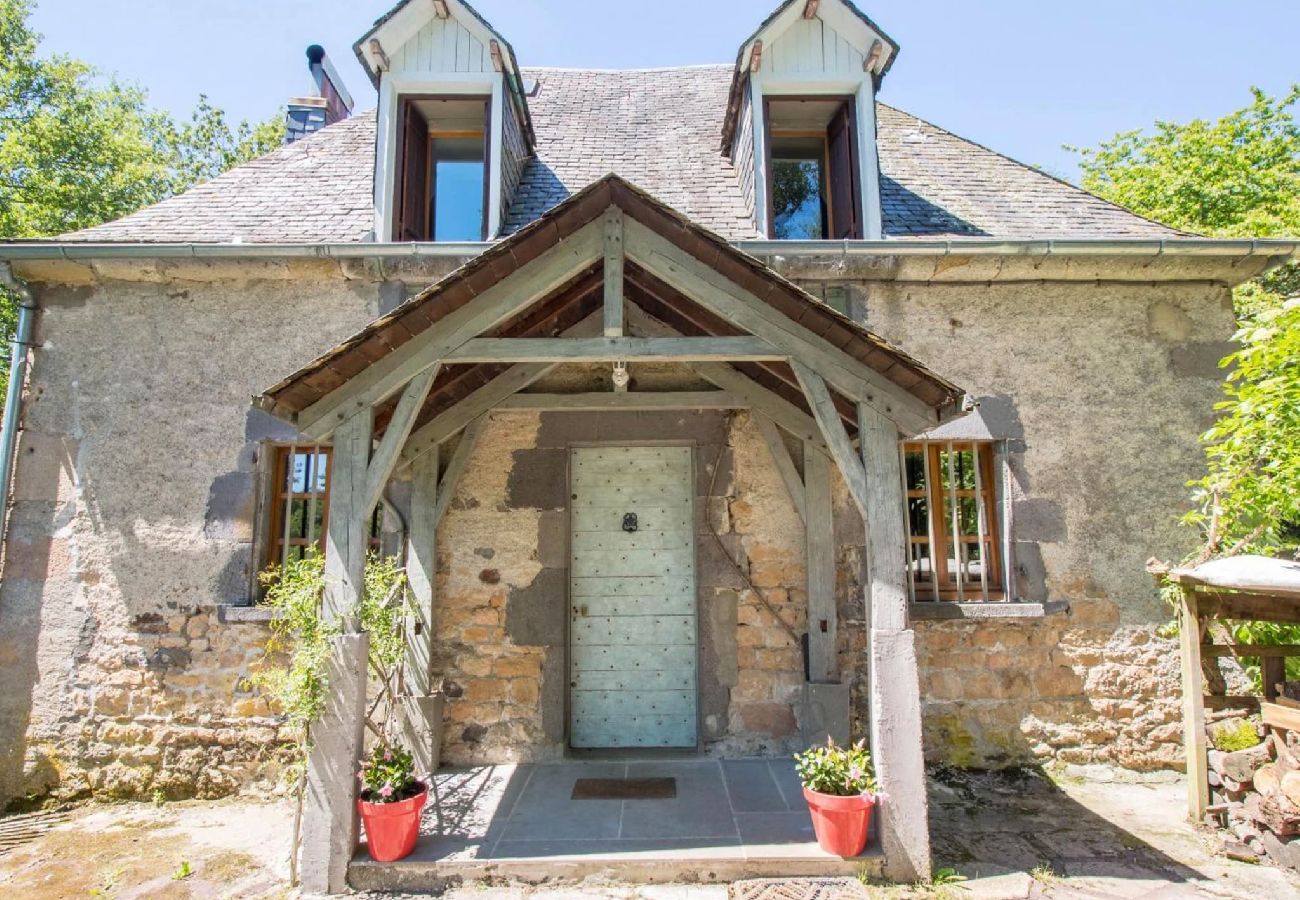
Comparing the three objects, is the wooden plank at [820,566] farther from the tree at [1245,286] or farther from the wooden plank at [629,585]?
the tree at [1245,286]

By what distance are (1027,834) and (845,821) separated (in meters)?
1.38

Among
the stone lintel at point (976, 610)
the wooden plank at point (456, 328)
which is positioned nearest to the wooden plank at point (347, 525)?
the wooden plank at point (456, 328)

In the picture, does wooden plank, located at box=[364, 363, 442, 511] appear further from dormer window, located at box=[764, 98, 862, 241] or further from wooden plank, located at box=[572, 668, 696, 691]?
dormer window, located at box=[764, 98, 862, 241]

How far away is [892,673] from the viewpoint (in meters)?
3.53

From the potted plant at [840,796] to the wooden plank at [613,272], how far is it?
2.49 m

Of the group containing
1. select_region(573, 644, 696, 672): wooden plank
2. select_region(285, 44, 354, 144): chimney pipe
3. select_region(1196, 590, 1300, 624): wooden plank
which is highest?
select_region(285, 44, 354, 144): chimney pipe

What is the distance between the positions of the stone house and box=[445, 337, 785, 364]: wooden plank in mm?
812

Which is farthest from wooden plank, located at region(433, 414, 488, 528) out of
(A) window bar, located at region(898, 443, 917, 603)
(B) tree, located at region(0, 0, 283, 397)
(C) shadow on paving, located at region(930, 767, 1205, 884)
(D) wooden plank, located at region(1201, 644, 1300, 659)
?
(B) tree, located at region(0, 0, 283, 397)

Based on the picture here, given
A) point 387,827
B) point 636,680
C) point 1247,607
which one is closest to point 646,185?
point 636,680

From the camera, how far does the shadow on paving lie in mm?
3520

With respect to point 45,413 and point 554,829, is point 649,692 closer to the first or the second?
point 554,829

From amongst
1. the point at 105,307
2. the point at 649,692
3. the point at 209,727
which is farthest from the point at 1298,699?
the point at 105,307

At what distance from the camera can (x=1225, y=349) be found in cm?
532

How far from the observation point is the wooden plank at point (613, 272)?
3.74m
